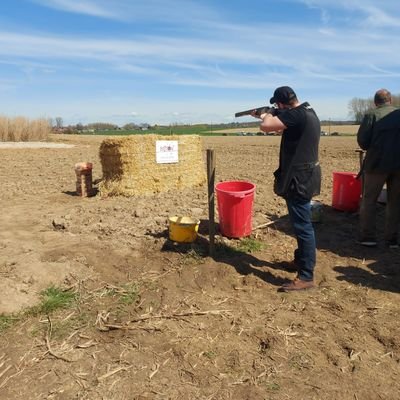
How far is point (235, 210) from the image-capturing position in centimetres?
545

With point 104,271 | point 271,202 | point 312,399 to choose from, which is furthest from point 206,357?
point 271,202

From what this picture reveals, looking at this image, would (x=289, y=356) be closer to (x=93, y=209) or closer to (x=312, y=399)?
(x=312, y=399)

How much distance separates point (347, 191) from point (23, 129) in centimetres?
3351

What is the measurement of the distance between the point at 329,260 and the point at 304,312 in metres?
1.44

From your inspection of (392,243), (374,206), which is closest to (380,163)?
(374,206)

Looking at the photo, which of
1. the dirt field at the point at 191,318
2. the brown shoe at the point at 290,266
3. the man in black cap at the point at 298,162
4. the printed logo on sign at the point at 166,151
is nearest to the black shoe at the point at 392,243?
the dirt field at the point at 191,318

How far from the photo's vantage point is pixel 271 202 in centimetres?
770

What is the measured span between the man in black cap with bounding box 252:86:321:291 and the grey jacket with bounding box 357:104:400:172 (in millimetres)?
1571

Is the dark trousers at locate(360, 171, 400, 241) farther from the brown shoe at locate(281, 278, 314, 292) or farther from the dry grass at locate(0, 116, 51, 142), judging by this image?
the dry grass at locate(0, 116, 51, 142)

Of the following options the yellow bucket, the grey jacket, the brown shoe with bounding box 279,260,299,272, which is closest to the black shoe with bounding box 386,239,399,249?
the grey jacket

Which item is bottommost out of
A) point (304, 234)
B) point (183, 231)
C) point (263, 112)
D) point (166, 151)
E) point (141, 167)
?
point (183, 231)

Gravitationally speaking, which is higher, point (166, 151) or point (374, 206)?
point (166, 151)

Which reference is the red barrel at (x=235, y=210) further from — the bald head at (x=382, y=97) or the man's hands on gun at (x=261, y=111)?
the bald head at (x=382, y=97)

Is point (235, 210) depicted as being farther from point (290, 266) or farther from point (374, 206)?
point (374, 206)
